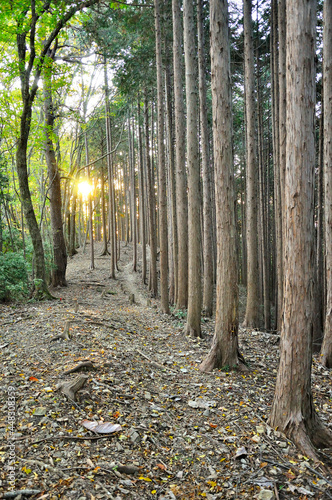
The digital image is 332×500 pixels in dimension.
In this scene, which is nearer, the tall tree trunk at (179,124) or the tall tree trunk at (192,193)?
the tall tree trunk at (192,193)

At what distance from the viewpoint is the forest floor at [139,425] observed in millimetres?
2951

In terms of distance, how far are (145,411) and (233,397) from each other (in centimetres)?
153

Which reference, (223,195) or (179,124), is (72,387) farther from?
(179,124)

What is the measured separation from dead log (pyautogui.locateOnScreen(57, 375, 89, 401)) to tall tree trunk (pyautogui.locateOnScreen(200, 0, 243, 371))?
252cm

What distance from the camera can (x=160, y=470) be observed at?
3.25 meters

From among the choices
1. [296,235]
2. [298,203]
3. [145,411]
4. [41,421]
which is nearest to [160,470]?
[145,411]

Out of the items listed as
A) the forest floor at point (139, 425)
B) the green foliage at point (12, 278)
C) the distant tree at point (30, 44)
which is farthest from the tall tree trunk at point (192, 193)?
the green foliage at point (12, 278)

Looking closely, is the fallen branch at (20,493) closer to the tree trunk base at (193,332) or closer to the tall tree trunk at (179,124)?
the tree trunk base at (193,332)

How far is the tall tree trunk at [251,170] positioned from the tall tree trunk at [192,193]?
2.41m

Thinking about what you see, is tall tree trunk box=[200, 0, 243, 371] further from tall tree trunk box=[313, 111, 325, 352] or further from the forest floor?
tall tree trunk box=[313, 111, 325, 352]

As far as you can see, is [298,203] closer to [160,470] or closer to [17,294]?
[160,470]

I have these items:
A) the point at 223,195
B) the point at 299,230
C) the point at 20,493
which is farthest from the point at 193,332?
the point at 20,493

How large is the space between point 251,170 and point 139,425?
8317 mm

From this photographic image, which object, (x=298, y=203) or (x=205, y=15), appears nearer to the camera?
(x=298, y=203)
